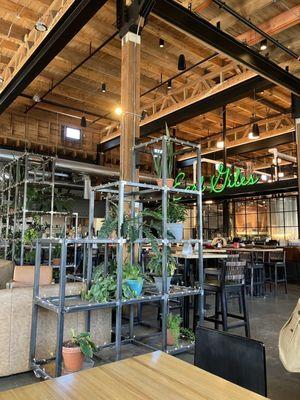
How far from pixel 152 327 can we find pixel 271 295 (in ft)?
12.7

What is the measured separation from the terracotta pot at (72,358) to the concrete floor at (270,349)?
395mm

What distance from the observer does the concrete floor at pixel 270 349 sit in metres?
2.72

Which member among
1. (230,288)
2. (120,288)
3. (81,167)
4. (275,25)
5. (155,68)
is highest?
(155,68)

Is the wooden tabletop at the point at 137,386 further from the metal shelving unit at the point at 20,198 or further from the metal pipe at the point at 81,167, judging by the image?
the metal pipe at the point at 81,167

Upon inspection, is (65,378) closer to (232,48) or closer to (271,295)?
(232,48)

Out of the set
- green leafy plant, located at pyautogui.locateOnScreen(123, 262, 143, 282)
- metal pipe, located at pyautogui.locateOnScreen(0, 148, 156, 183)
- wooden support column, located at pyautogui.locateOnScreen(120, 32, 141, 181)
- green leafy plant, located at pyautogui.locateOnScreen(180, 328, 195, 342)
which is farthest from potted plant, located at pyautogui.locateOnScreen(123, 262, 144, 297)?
metal pipe, located at pyautogui.locateOnScreen(0, 148, 156, 183)

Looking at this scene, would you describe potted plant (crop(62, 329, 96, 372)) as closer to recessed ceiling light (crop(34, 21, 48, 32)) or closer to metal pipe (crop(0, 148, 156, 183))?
recessed ceiling light (crop(34, 21, 48, 32))

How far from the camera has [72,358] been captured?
261cm

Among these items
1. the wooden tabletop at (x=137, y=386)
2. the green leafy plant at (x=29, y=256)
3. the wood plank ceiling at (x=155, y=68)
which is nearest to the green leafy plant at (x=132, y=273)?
the wooden tabletop at (x=137, y=386)

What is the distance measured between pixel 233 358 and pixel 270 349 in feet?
8.96

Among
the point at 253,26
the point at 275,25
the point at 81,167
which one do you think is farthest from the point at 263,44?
the point at 81,167

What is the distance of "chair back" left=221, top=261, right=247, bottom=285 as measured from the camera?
3.98m

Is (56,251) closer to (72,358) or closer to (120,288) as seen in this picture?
(120,288)

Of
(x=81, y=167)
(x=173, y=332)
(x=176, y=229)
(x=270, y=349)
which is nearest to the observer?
(x=173, y=332)
